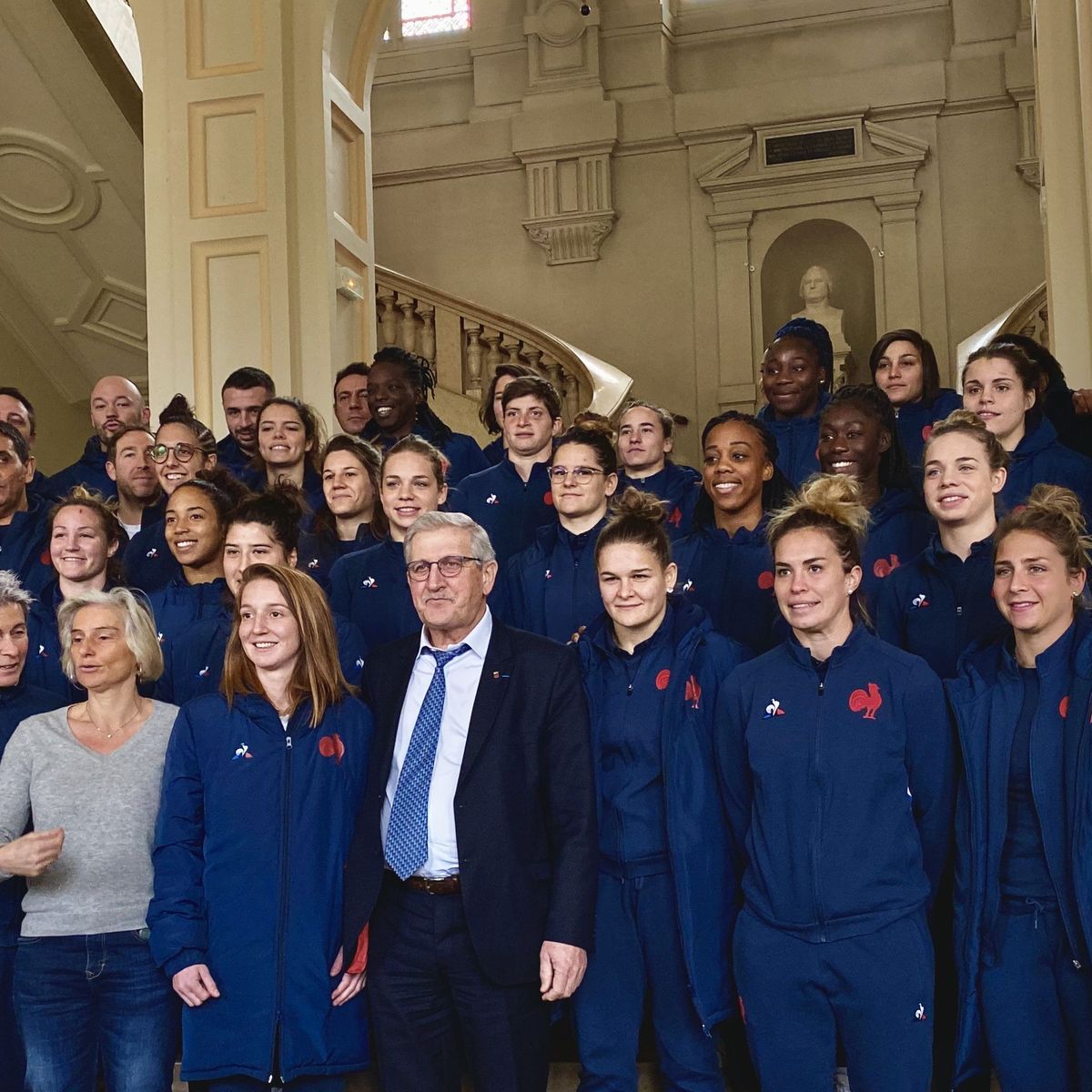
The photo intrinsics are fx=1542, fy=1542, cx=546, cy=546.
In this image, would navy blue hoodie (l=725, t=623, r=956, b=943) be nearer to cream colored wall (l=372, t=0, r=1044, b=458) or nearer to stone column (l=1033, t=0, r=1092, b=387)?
stone column (l=1033, t=0, r=1092, b=387)

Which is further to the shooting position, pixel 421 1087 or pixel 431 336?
pixel 431 336

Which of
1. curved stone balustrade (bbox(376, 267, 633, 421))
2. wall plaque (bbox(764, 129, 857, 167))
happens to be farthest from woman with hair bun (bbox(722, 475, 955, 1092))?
wall plaque (bbox(764, 129, 857, 167))

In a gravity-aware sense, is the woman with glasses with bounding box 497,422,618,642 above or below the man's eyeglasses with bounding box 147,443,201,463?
below

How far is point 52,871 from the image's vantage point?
335cm

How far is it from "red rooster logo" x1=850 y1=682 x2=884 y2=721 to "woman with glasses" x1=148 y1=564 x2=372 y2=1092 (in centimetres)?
106

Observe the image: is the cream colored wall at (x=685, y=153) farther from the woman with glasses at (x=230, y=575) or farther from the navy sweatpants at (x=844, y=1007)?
the navy sweatpants at (x=844, y=1007)

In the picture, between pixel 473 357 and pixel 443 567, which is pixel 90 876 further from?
pixel 473 357

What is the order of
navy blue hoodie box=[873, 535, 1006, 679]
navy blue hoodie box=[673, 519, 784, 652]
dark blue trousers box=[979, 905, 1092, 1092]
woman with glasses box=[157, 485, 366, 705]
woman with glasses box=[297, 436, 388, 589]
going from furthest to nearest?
woman with glasses box=[297, 436, 388, 589] → navy blue hoodie box=[673, 519, 784, 652] → woman with glasses box=[157, 485, 366, 705] → navy blue hoodie box=[873, 535, 1006, 679] → dark blue trousers box=[979, 905, 1092, 1092]

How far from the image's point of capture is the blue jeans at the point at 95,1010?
3262 millimetres

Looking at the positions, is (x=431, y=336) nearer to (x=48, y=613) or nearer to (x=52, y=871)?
(x=48, y=613)

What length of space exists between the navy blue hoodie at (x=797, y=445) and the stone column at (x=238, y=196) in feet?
9.26

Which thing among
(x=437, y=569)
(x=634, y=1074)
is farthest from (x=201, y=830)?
(x=634, y=1074)

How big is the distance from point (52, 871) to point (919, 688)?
6.26 feet

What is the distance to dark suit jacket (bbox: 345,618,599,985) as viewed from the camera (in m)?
3.15
